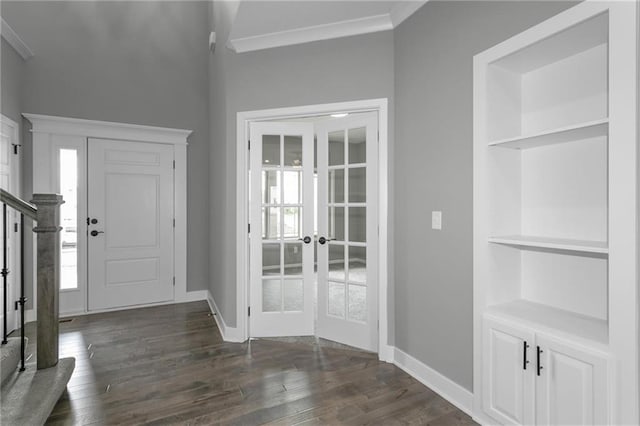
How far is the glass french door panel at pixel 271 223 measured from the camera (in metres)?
3.43

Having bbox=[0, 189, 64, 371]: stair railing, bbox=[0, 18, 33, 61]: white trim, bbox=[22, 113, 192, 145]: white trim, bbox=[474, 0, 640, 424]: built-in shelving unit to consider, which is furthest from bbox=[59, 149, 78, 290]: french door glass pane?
bbox=[474, 0, 640, 424]: built-in shelving unit

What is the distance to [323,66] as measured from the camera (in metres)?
3.05

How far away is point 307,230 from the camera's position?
3.45m

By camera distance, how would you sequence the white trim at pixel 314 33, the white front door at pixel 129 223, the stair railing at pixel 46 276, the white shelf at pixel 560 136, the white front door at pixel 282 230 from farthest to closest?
the white front door at pixel 129 223
the white front door at pixel 282 230
the white trim at pixel 314 33
the stair railing at pixel 46 276
the white shelf at pixel 560 136

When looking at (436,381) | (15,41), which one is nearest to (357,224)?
(436,381)

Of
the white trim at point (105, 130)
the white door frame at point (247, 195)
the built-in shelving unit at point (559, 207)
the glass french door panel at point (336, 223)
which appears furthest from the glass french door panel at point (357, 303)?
the white trim at point (105, 130)

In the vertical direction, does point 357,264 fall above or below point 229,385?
above

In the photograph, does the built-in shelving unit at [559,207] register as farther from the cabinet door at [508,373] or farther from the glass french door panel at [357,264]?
the glass french door panel at [357,264]

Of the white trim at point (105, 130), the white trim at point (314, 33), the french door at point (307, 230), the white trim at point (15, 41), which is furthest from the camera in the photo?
the white trim at point (105, 130)

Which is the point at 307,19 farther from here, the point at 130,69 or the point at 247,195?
the point at 130,69

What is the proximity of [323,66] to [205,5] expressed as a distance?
113 inches

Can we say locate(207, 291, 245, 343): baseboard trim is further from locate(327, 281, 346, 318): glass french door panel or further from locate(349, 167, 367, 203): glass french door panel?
locate(349, 167, 367, 203): glass french door panel

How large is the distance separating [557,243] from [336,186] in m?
1.92

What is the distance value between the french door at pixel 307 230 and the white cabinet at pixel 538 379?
1.30 meters
